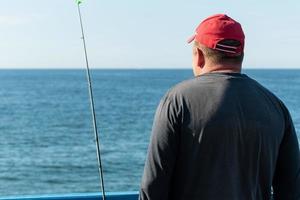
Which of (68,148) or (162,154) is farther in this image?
(68,148)

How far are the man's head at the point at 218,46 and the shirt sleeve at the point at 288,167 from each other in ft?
1.03

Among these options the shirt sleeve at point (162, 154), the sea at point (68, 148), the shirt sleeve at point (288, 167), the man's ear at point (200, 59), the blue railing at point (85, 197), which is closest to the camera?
the shirt sleeve at point (162, 154)

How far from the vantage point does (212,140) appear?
85.7 inches

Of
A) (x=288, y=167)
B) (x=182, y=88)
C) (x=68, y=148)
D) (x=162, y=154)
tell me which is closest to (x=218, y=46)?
(x=182, y=88)

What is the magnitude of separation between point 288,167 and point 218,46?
22.9 inches

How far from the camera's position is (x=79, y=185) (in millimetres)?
18234

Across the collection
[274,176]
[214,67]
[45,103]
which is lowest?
[45,103]

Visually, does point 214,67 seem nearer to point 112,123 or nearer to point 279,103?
point 279,103

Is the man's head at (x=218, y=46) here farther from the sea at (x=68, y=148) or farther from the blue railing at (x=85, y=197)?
the sea at (x=68, y=148)

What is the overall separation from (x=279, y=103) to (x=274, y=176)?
0.32 metres

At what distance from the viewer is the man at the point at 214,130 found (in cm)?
217

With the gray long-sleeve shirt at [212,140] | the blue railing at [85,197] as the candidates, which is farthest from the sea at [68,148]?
the gray long-sleeve shirt at [212,140]

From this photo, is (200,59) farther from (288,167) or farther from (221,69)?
(288,167)

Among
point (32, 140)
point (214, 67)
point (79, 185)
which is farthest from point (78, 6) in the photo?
point (32, 140)
